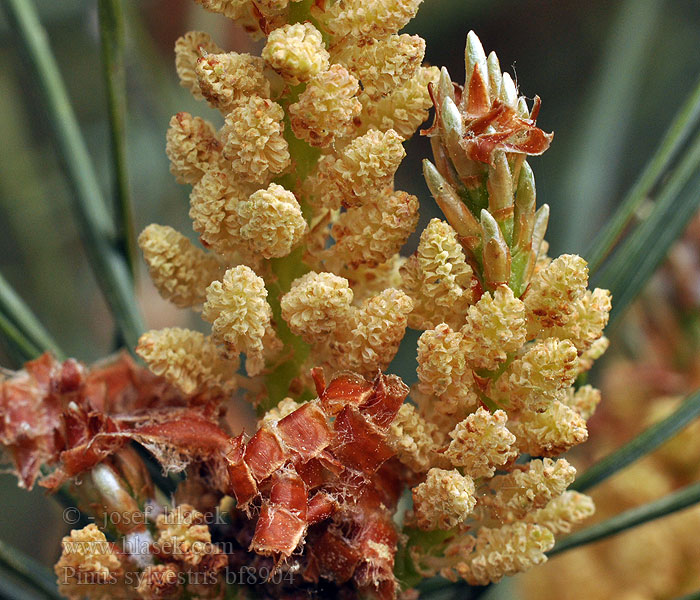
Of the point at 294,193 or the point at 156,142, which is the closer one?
the point at 294,193

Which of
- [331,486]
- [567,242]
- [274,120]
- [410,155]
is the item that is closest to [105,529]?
[331,486]

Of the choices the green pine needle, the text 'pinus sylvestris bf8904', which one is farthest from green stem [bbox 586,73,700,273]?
the text 'pinus sylvestris bf8904'

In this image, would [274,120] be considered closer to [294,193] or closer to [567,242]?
[294,193]

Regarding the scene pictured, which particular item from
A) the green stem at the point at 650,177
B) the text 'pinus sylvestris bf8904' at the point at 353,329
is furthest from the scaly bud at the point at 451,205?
the green stem at the point at 650,177

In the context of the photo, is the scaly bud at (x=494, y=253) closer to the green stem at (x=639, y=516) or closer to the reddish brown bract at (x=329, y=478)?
the reddish brown bract at (x=329, y=478)

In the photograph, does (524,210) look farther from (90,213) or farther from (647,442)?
(90,213)

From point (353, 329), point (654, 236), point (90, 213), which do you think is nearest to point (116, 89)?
point (90, 213)
